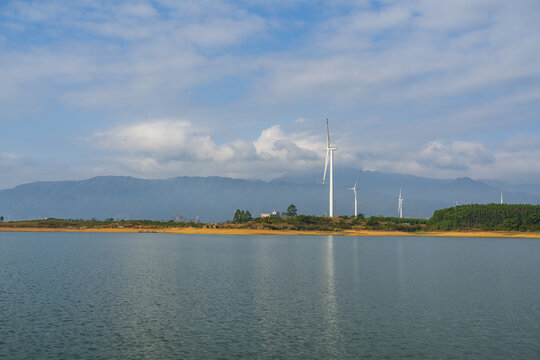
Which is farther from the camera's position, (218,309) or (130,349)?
(218,309)

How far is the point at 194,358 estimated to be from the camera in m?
30.7

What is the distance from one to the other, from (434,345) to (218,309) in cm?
2139

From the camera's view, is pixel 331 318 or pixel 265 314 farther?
pixel 265 314

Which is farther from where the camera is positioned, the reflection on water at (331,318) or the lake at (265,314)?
the reflection on water at (331,318)

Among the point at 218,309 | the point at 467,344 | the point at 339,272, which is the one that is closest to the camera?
the point at 467,344

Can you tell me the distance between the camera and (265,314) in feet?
147

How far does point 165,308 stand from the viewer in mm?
47375

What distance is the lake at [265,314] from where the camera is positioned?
3309 centimetres

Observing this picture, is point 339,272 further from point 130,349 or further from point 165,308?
point 130,349

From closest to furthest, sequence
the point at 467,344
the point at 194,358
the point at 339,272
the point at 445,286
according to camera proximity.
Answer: the point at 194,358 → the point at 467,344 → the point at 445,286 → the point at 339,272

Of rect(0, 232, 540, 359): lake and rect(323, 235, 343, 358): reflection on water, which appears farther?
rect(323, 235, 343, 358): reflection on water

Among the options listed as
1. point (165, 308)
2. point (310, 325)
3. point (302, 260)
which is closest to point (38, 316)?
point (165, 308)

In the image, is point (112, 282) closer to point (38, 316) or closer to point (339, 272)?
point (38, 316)

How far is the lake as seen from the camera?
3309 cm
